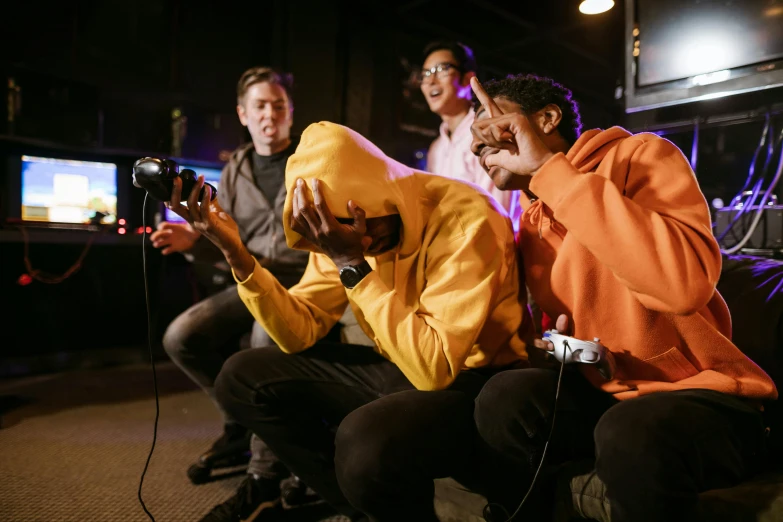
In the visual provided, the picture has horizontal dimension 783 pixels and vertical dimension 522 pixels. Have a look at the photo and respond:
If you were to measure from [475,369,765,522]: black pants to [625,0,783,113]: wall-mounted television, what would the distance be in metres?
1.52

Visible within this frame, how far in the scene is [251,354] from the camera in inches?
52.1

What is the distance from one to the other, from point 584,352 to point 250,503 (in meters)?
1.05

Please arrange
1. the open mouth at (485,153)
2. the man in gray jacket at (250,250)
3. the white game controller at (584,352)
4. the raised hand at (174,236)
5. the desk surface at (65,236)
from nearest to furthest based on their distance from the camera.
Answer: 1. the white game controller at (584,352)
2. the open mouth at (485,153)
3. the man in gray jacket at (250,250)
4. the raised hand at (174,236)
5. the desk surface at (65,236)

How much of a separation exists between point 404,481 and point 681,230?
660 millimetres

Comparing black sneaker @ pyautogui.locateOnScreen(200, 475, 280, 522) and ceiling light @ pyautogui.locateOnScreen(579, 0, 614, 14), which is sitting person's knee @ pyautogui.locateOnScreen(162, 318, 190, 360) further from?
ceiling light @ pyautogui.locateOnScreen(579, 0, 614, 14)

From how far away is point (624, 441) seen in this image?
796 mm

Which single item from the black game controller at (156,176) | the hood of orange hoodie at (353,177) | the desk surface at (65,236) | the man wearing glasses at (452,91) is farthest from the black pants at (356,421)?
the desk surface at (65,236)

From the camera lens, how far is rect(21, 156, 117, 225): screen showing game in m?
2.96

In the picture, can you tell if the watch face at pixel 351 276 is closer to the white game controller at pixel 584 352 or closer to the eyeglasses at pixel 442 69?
the white game controller at pixel 584 352

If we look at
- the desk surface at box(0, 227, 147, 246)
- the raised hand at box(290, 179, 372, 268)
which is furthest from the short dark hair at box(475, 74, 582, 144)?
the desk surface at box(0, 227, 147, 246)

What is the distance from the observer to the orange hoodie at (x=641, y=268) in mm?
843

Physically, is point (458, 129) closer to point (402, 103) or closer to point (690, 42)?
point (690, 42)

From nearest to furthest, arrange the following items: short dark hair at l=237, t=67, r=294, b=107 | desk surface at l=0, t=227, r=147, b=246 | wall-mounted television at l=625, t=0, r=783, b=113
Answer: wall-mounted television at l=625, t=0, r=783, b=113, short dark hair at l=237, t=67, r=294, b=107, desk surface at l=0, t=227, r=147, b=246

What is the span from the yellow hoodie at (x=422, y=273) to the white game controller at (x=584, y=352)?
0.16m
